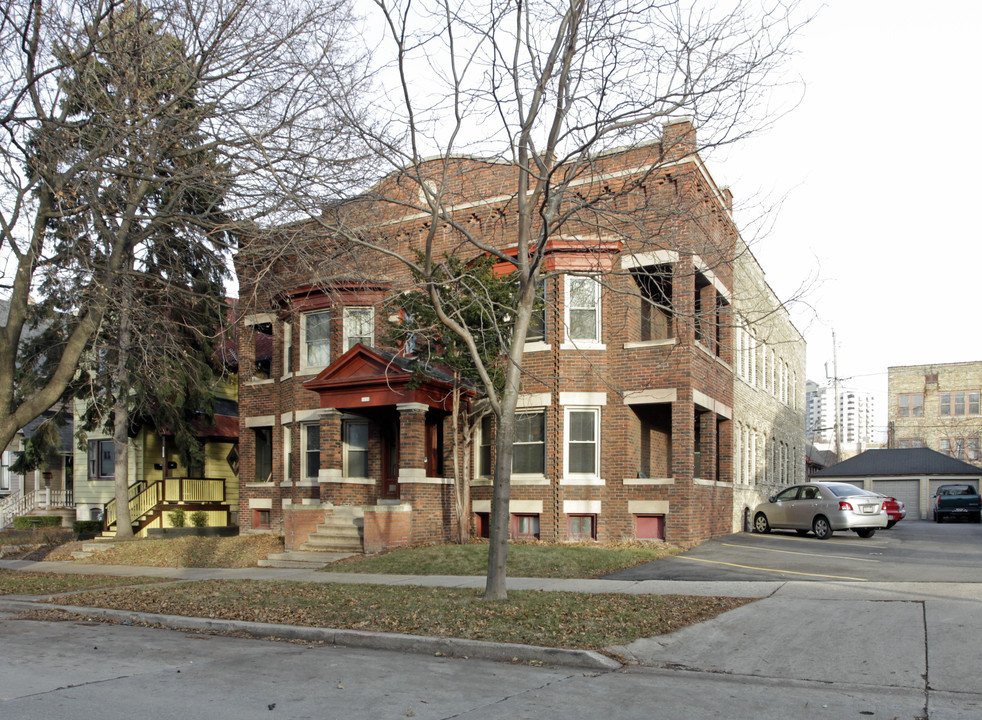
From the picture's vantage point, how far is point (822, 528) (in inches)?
846

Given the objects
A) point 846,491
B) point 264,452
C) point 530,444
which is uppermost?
point 530,444

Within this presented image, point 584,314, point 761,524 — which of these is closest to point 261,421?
point 584,314

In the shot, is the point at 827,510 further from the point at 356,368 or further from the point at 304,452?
the point at 304,452

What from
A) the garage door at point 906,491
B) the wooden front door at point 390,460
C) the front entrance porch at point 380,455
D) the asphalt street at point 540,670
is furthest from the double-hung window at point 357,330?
the garage door at point 906,491

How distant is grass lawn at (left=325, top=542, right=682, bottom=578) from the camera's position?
50.8 feet

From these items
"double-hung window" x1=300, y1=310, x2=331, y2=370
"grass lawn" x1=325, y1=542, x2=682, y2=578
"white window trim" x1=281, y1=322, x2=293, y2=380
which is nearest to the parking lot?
"grass lawn" x1=325, y1=542, x2=682, y2=578

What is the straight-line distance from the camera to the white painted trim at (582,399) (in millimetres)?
20188

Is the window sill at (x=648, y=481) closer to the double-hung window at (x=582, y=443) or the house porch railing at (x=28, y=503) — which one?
the double-hung window at (x=582, y=443)

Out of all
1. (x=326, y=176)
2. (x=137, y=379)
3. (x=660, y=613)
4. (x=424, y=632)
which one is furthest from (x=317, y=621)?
(x=137, y=379)

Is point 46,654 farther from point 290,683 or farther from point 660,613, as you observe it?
point 660,613

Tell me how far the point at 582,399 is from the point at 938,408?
193 ft

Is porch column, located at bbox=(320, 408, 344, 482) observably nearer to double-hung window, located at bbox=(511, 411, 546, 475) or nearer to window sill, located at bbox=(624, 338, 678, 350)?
double-hung window, located at bbox=(511, 411, 546, 475)

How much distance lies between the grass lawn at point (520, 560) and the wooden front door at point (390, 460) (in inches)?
133

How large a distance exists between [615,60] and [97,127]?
8.47 metres
